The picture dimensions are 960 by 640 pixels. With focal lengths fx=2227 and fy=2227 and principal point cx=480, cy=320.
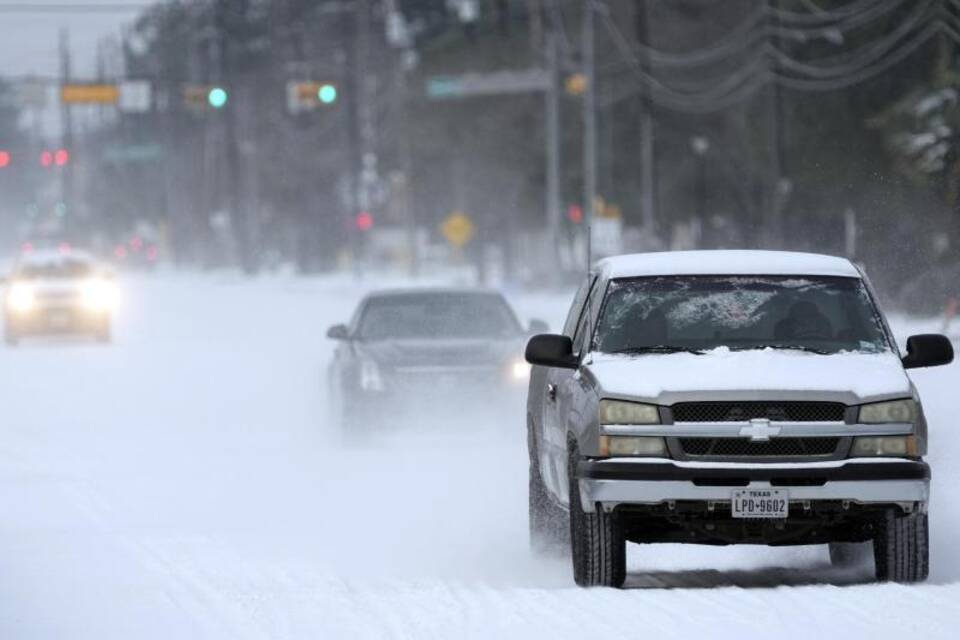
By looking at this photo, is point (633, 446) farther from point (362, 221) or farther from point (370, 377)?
point (362, 221)

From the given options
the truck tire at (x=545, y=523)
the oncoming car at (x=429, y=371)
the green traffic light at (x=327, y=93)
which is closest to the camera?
the truck tire at (x=545, y=523)

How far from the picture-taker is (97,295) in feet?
132

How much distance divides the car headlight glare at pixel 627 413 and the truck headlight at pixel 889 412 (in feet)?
3.13

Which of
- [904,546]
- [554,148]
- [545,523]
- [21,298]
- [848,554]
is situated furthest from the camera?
[554,148]

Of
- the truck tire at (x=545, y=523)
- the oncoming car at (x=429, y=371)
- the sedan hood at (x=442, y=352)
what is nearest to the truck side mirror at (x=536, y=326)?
the oncoming car at (x=429, y=371)

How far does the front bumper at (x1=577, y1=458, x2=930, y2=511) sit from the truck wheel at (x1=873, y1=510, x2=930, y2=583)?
27 centimetres

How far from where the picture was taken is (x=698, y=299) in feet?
37.0

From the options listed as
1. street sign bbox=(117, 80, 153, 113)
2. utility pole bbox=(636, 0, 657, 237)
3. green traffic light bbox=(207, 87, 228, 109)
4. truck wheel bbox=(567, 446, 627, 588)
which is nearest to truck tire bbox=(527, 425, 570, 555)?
truck wheel bbox=(567, 446, 627, 588)

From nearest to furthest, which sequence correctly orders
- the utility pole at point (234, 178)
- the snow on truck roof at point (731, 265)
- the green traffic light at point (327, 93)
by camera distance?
1. the snow on truck roof at point (731, 265)
2. the green traffic light at point (327, 93)
3. the utility pole at point (234, 178)

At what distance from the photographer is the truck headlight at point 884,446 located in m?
10.2

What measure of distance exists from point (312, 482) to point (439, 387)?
7.59ft

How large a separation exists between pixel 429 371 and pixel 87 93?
58258 mm

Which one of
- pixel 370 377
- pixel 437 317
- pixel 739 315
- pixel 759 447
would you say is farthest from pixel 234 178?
pixel 759 447

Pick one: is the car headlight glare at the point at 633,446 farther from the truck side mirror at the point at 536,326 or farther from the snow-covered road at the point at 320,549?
the truck side mirror at the point at 536,326
